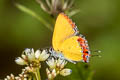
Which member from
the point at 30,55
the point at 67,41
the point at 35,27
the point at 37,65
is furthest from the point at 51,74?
the point at 35,27

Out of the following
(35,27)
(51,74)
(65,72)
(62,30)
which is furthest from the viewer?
(35,27)

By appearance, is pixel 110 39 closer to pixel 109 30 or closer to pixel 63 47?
pixel 109 30

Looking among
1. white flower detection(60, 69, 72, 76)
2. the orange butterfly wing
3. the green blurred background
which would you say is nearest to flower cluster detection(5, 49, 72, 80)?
white flower detection(60, 69, 72, 76)

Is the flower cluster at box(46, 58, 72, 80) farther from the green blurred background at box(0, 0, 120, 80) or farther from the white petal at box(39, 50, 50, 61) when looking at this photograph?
the green blurred background at box(0, 0, 120, 80)

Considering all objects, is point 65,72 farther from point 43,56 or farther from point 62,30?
point 62,30

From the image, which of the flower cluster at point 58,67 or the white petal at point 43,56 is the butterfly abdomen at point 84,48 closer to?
the flower cluster at point 58,67

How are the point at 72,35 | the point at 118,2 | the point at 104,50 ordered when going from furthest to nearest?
the point at 118,2
the point at 104,50
the point at 72,35

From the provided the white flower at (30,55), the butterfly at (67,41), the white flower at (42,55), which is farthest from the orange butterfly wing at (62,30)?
the white flower at (30,55)

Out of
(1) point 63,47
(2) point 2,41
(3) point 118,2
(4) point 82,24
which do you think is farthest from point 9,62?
(1) point 63,47
